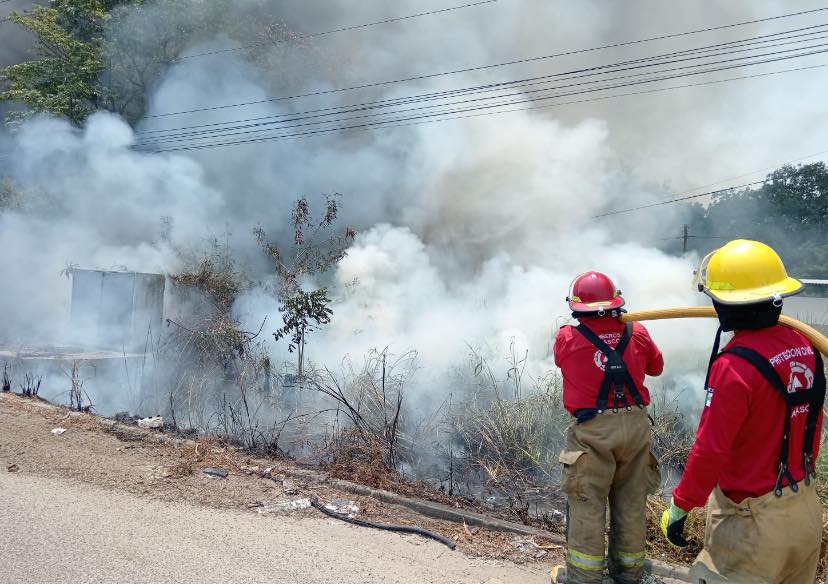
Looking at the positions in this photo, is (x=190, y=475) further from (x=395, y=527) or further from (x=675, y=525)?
(x=675, y=525)

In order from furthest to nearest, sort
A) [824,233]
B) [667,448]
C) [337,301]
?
[824,233] < [337,301] < [667,448]

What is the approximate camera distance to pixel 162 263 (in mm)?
12219

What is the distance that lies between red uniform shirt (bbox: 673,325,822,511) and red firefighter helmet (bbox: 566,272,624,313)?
38.2 inches

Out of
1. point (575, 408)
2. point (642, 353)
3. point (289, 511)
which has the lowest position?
point (289, 511)

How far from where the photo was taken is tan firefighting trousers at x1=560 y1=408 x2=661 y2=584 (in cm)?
280

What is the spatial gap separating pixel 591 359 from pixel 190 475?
115 inches

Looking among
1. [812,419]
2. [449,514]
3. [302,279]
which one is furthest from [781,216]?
[812,419]

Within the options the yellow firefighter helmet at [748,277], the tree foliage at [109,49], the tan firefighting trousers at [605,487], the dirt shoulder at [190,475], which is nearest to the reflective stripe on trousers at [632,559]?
the tan firefighting trousers at [605,487]

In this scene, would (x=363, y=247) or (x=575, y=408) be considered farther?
(x=363, y=247)

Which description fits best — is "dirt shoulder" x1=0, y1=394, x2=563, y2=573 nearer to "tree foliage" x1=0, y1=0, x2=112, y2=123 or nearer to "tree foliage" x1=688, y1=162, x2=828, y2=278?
"tree foliage" x1=0, y1=0, x2=112, y2=123

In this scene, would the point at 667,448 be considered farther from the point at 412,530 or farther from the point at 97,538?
the point at 97,538

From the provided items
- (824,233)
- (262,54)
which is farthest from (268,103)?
(824,233)

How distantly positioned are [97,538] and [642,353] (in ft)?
9.37

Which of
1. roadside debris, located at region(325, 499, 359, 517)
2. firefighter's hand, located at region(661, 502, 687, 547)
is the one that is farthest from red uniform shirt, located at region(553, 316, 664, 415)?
roadside debris, located at region(325, 499, 359, 517)
